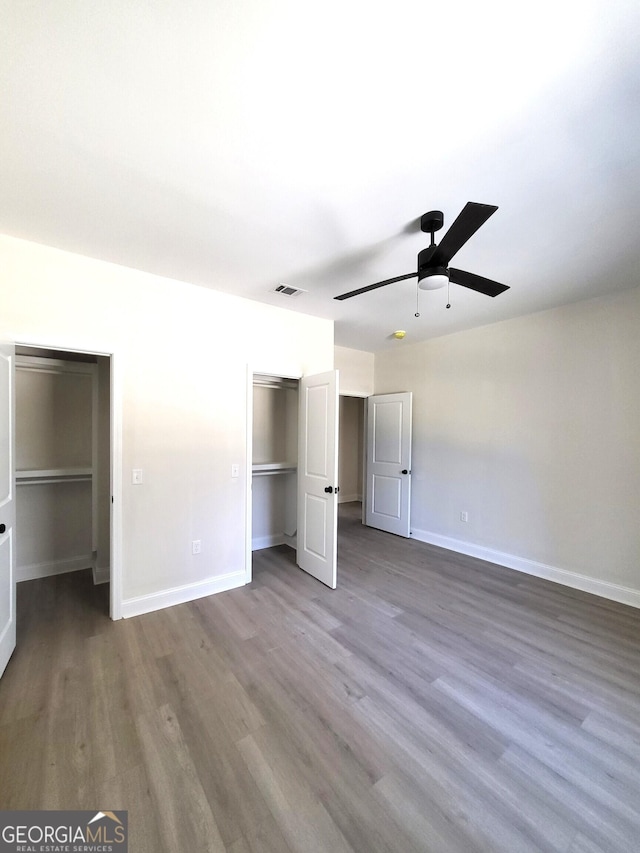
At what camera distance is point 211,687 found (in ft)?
6.50

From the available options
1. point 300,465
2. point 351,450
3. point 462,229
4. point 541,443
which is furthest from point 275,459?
point 462,229

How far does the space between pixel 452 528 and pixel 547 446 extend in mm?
1570

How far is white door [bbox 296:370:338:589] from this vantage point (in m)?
3.27

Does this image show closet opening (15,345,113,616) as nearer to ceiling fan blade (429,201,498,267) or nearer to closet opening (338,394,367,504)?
ceiling fan blade (429,201,498,267)

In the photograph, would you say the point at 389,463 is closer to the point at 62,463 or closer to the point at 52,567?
the point at 62,463

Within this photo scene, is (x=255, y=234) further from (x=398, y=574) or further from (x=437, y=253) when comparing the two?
(x=398, y=574)

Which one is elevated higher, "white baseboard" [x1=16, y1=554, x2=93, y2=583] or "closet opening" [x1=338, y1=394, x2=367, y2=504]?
"closet opening" [x1=338, y1=394, x2=367, y2=504]

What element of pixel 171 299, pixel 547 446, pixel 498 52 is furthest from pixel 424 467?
pixel 498 52

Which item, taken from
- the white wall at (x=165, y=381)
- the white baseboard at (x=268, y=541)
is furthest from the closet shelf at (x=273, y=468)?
the white baseboard at (x=268, y=541)

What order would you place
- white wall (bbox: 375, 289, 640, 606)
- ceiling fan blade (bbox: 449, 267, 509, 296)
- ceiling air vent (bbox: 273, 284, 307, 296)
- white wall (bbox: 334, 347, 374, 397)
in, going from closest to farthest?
ceiling fan blade (bbox: 449, 267, 509, 296) → ceiling air vent (bbox: 273, 284, 307, 296) → white wall (bbox: 375, 289, 640, 606) → white wall (bbox: 334, 347, 374, 397)

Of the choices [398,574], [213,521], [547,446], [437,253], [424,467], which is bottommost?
[398,574]

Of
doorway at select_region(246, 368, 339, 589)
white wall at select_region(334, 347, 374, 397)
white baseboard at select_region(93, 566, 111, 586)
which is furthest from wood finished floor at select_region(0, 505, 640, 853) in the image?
white wall at select_region(334, 347, 374, 397)

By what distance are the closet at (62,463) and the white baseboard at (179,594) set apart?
3.15ft

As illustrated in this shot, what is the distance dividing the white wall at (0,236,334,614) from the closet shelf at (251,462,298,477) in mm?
730
